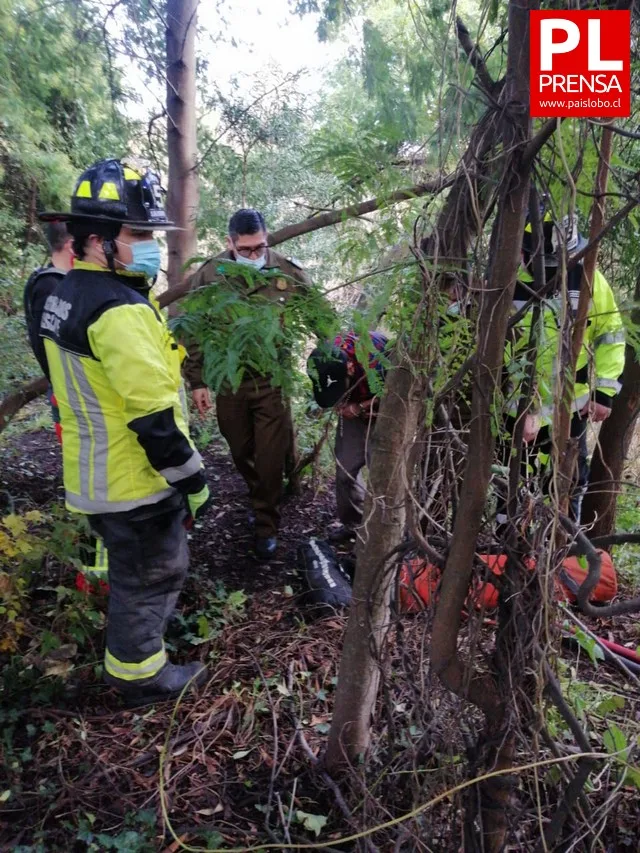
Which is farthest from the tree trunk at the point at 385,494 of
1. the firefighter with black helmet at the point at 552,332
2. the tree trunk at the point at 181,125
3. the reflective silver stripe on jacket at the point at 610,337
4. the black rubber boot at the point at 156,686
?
the tree trunk at the point at 181,125

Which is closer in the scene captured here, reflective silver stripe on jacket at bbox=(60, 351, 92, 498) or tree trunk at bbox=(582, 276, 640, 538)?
reflective silver stripe on jacket at bbox=(60, 351, 92, 498)

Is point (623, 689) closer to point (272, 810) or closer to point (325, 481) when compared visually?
point (272, 810)

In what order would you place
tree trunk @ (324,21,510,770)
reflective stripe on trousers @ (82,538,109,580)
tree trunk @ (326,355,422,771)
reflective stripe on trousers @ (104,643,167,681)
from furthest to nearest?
reflective stripe on trousers @ (82,538,109,580), reflective stripe on trousers @ (104,643,167,681), tree trunk @ (326,355,422,771), tree trunk @ (324,21,510,770)

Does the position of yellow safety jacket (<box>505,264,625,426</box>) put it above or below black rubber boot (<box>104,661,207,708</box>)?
above

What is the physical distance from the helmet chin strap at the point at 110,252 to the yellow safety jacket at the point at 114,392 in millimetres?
34

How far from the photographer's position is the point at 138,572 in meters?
2.55

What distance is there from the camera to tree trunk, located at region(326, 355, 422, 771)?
172cm

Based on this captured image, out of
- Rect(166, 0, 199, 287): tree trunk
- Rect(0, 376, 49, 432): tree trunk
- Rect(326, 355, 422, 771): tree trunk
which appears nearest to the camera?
Rect(326, 355, 422, 771): tree trunk

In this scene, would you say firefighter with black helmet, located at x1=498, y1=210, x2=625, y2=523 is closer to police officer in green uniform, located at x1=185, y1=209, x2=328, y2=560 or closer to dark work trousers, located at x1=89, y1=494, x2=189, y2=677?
dark work trousers, located at x1=89, y1=494, x2=189, y2=677

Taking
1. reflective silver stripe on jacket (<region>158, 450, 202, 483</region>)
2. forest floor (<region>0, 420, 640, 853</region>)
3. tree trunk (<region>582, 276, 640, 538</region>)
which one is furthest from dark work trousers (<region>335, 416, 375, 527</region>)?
reflective silver stripe on jacket (<region>158, 450, 202, 483</region>)

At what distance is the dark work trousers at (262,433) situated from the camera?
3.88 metres

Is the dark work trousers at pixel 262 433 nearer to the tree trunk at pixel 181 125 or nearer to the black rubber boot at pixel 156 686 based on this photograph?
the tree trunk at pixel 181 125

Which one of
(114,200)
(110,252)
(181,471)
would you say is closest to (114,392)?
(181,471)

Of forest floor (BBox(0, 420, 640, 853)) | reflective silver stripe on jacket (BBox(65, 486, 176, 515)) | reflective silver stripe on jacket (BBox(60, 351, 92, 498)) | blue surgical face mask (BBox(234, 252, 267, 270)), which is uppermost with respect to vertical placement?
blue surgical face mask (BBox(234, 252, 267, 270))
